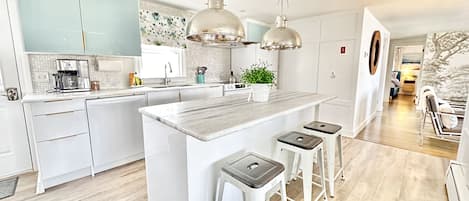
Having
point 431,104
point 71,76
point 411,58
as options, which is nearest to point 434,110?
point 431,104

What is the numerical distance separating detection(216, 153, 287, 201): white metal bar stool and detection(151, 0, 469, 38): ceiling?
104 inches

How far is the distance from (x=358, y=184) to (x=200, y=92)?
2435 mm

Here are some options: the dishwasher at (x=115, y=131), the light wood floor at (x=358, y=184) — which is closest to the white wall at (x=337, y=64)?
the light wood floor at (x=358, y=184)

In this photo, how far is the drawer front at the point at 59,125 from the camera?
1.99 meters

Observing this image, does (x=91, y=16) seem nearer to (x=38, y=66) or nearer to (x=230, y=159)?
(x=38, y=66)

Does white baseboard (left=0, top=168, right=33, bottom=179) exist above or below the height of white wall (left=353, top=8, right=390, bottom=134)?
below

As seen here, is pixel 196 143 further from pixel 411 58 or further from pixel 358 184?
pixel 411 58

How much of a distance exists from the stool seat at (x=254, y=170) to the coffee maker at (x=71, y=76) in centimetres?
234

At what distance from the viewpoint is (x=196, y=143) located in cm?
129

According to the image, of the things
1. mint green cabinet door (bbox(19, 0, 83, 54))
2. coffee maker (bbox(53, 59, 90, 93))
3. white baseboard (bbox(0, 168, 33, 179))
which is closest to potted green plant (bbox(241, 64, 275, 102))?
mint green cabinet door (bbox(19, 0, 83, 54))

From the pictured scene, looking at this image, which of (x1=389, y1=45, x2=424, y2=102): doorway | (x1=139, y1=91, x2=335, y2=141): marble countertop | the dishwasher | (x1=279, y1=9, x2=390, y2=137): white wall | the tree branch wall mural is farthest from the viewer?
(x1=389, y1=45, x2=424, y2=102): doorway

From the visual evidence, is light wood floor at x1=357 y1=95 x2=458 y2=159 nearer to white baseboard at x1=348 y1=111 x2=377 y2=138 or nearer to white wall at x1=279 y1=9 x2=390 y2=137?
white baseboard at x1=348 y1=111 x2=377 y2=138

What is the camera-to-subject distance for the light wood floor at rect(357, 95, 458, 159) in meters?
3.18

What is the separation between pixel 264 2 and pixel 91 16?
7.65 feet
